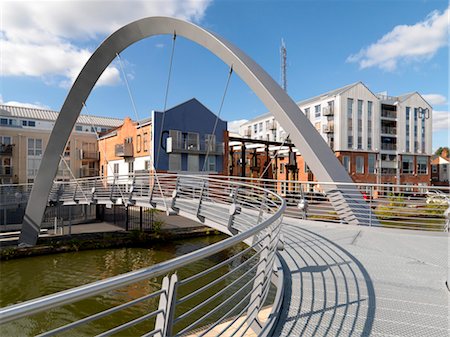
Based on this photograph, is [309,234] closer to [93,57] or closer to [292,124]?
[292,124]

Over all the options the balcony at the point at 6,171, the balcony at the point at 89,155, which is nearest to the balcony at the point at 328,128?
the balcony at the point at 89,155

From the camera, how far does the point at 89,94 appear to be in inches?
617

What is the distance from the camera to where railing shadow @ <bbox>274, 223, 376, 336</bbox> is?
109 inches

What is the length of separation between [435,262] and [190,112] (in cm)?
2689

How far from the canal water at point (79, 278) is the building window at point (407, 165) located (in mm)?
34984

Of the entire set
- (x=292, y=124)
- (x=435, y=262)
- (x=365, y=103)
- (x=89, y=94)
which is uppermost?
(x=365, y=103)

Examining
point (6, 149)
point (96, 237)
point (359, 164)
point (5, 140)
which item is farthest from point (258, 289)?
point (359, 164)

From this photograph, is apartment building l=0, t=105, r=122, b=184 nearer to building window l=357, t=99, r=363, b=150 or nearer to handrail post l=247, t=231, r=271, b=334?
handrail post l=247, t=231, r=271, b=334

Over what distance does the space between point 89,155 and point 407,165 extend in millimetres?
41551

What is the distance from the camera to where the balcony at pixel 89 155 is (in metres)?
36.1

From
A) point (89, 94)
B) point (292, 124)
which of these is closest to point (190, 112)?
point (89, 94)

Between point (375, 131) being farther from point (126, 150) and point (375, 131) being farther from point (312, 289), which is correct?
point (312, 289)

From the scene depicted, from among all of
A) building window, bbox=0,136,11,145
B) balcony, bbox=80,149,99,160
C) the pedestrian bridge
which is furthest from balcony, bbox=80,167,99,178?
the pedestrian bridge

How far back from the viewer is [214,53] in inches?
446
